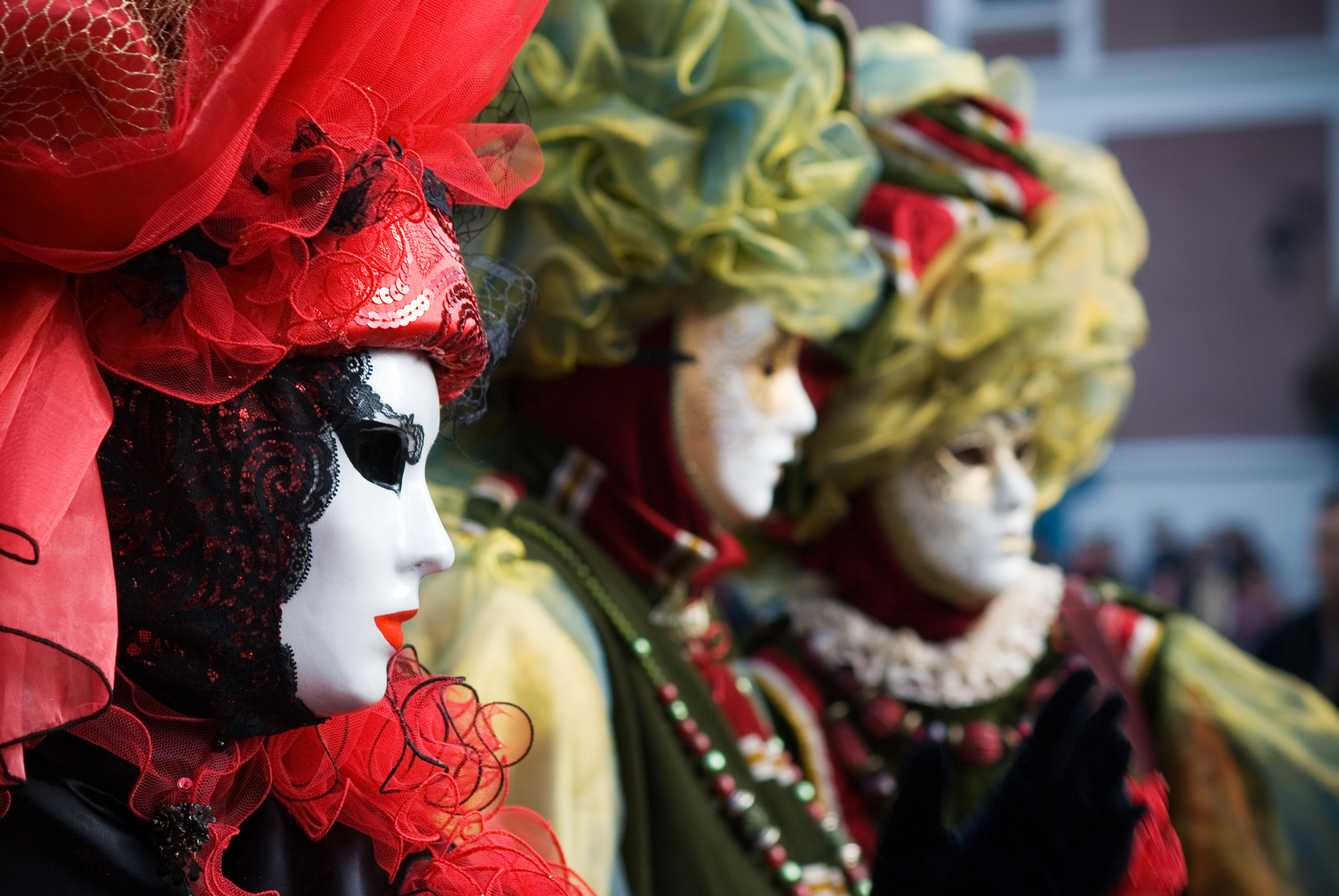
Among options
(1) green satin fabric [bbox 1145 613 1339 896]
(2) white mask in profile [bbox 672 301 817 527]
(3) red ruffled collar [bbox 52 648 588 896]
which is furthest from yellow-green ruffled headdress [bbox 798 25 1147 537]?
(3) red ruffled collar [bbox 52 648 588 896]

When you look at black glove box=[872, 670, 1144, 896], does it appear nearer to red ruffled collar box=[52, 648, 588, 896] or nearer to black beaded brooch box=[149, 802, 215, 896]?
red ruffled collar box=[52, 648, 588, 896]

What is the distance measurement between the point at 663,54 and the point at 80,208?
118 centimetres

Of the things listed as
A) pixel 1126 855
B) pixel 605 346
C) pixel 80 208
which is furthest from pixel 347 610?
pixel 605 346

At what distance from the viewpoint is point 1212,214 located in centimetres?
1159

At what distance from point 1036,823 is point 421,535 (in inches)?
24.5

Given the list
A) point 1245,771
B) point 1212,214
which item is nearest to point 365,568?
point 1245,771

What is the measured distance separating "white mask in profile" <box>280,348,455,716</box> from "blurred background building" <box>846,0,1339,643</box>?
10954 mm

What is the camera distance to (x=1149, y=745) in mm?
2613

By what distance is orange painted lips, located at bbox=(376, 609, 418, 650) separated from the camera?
1.05 m

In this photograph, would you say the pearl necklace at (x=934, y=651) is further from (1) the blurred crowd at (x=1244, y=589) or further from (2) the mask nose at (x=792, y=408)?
(1) the blurred crowd at (x=1244, y=589)

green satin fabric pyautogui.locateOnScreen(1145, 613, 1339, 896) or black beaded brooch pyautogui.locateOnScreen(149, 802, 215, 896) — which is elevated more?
black beaded brooch pyautogui.locateOnScreen(149, 802, 215, 896)

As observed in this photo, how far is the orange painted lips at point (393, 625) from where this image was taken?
3.45ft

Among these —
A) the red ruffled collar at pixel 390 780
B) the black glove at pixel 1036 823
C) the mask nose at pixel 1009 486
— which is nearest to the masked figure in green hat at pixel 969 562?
the mask nose at pixel 1009 486

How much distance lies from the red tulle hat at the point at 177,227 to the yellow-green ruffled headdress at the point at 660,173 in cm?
77
